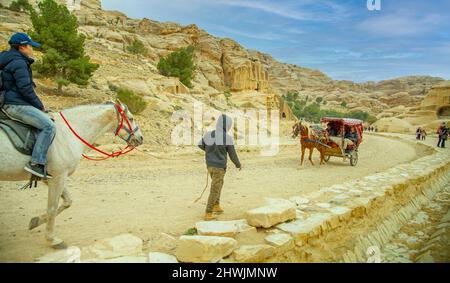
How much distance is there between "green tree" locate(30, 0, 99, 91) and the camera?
1897 centimetres

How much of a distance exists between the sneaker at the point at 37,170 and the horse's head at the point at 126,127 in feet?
4.86

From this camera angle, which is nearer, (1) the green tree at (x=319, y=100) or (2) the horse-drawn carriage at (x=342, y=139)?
(2) the horse-drawn carriage at (x=342, y=139)

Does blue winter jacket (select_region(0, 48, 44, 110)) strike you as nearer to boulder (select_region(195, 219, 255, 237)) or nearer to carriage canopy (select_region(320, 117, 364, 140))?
boulder (select_region(195, 219, 255, 237))

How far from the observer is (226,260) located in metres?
4.02

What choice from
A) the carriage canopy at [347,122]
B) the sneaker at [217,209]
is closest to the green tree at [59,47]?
the carriage canopy at [347,122]

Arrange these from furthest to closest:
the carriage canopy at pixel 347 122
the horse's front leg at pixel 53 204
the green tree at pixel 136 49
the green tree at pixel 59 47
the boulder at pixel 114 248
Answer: the green tree at pixel 136 49 → the green tree at pixel 59 47 → the carriage canopy at pixel 347 122 → the horse's front leg at pixel 53 204 → the boulder at pixel 114 248

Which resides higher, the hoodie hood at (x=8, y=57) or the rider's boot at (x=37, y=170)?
the hoodie hood at (x=8, y=57)

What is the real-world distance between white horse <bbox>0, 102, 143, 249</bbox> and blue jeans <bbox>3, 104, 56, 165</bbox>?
0.64 feet

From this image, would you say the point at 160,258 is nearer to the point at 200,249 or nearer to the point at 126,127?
the point at 200,249

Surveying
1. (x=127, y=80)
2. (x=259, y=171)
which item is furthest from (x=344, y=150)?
(x=127, y=80)

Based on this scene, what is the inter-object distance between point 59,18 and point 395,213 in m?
23.5

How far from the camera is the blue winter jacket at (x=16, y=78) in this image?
3951 mm

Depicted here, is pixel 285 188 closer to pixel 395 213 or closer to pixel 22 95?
pixel 395 213

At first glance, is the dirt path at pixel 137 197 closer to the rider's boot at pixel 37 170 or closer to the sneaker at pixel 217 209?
the sneaker at pixel 217 209
